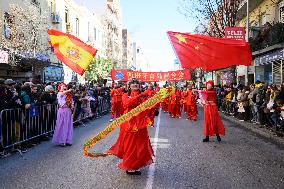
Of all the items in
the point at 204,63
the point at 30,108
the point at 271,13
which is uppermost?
the point at 271,13

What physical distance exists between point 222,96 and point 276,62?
5094mm

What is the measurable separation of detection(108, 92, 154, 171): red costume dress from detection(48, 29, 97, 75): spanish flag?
17.6ft

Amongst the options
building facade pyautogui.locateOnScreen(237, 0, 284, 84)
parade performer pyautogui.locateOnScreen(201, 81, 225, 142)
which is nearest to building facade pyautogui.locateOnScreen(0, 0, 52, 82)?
building facade pyautogui.locateOnScreen(237, 0, 284, 84)

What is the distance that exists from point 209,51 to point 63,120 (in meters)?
4.80

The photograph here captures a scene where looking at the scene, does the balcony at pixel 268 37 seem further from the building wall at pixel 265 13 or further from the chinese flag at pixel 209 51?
the chinese flag at pixel 209 51

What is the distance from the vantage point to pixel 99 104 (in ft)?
78.7

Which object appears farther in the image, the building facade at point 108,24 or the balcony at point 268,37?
the building facade at point 108,24

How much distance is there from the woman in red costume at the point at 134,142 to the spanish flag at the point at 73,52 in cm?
523

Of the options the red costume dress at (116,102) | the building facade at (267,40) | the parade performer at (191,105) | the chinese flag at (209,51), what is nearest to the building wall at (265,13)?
the building facade at (267,40)

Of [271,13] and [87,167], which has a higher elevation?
[271,13]

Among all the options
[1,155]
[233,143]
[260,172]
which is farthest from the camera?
[233,143]

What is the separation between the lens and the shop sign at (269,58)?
21281 mm

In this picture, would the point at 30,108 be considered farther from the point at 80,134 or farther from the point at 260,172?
A: the point at 260,172

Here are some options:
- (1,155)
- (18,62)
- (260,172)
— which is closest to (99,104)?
(18,62)
